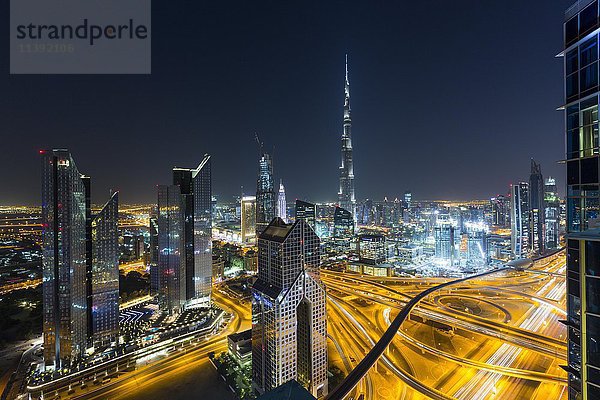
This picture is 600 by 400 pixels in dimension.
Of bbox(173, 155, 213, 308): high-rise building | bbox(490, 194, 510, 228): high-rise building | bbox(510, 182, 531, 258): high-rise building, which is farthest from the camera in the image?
bbox(490, 194, 510, 228): high-rise building

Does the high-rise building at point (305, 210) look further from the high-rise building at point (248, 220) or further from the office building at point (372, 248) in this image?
the office building at point (372, 248)

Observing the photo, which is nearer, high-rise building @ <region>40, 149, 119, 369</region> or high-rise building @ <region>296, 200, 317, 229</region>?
high-rise building @ <region>40, 149, 119, 369</region>

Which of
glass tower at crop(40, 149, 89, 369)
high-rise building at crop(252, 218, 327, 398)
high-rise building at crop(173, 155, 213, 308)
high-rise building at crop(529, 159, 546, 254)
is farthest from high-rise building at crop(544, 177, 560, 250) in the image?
glass tower at crop(40, 149, 89, 369)

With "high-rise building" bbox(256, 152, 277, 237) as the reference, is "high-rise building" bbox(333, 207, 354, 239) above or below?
below

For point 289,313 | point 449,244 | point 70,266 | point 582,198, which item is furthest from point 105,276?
point 449,244

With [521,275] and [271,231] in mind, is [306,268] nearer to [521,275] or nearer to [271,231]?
[271,231]

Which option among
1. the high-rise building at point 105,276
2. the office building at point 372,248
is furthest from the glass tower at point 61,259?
the office building at point 372,248

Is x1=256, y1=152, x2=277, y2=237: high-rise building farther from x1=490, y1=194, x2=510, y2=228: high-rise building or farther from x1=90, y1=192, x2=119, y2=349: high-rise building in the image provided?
x1=490, y1=194, x2=510, y2=228: high-rise building
